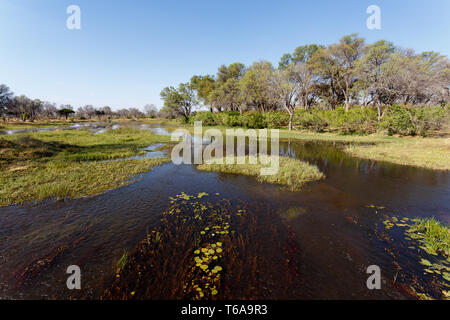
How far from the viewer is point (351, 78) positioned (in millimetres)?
44938

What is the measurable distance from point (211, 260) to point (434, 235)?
8.65 metres

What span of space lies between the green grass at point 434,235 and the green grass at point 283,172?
5.40 meters

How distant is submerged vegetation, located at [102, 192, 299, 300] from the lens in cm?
462

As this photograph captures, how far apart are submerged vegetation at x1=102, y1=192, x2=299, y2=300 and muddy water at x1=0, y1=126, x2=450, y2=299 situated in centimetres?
49

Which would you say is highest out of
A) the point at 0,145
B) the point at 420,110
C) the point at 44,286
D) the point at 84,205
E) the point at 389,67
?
the point at 389,67

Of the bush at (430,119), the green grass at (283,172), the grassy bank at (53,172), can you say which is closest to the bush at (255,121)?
the bush at (430,119)

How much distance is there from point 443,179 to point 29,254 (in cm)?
2405

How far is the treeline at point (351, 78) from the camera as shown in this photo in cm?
3459

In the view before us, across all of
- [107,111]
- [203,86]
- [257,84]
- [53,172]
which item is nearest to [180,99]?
[203,86]

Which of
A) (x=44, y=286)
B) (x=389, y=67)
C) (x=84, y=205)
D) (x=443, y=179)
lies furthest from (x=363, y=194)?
(x=389, y=67)

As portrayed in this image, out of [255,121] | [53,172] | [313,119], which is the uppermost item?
[255,121]

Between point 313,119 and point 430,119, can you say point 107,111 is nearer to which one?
point 313,119
